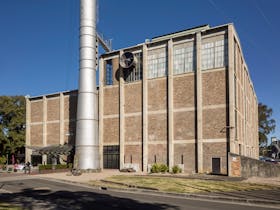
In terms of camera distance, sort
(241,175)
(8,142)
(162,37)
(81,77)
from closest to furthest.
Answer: (241,175) → (81,77) → (162,37) → (8,142)

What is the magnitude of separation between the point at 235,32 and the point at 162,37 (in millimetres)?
10714

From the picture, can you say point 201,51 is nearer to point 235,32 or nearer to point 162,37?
point 235,32

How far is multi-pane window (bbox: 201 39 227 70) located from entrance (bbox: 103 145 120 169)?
16.9 meters

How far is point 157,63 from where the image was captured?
43.5 metres

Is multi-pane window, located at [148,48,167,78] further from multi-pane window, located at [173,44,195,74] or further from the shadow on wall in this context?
the shadow on wall

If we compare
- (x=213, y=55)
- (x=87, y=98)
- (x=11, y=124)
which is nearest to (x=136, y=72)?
(x=87, y=98)

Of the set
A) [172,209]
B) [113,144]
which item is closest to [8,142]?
[113,144]

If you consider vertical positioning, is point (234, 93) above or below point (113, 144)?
above

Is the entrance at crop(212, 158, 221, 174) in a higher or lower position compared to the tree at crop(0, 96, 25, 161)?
lower

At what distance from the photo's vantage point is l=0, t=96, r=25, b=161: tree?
65.8m

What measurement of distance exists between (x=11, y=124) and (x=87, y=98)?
31.1m

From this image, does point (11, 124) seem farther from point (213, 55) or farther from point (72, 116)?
point (213, 55)

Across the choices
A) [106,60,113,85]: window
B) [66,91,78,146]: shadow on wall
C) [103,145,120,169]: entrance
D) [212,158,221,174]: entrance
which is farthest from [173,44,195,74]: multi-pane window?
[66,91,78,146]: shadow on wall

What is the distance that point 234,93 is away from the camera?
124ft
